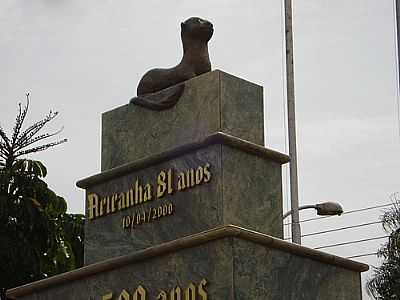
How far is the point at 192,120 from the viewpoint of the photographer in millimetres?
10906

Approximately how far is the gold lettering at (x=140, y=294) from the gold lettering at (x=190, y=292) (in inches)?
21.6

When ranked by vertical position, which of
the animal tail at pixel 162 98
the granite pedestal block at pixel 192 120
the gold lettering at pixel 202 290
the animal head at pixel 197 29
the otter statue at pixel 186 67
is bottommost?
the gold lettering at pixel 202 290

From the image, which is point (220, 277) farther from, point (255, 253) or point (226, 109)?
point (226, 109)

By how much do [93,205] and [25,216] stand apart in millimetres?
6806

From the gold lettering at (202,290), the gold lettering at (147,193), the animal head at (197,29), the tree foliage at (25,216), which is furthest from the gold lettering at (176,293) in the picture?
the tree foliage at (25,216)

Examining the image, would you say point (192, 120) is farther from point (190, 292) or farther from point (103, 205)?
point (190, 292)

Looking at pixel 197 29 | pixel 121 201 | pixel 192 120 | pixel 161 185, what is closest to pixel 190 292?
pixel 161 185

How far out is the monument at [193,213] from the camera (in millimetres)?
9914

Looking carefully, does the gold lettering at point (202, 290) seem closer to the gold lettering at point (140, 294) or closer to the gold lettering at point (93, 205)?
the gold lettering at point (140, 294)

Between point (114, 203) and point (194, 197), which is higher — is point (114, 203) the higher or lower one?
the higher one

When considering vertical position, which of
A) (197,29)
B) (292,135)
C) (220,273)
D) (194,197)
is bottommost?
(220,273)

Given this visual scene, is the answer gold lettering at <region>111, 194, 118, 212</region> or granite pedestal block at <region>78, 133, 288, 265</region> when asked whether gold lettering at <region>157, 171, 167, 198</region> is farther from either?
gold lettering at <region>111, 194, 118, 212</region>

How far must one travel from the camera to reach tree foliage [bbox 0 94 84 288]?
17953mm

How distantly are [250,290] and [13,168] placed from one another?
9236mm
